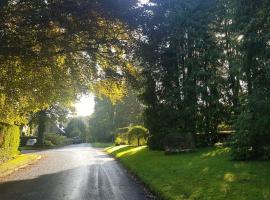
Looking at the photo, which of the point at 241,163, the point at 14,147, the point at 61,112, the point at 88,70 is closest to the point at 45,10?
the point at 88,70

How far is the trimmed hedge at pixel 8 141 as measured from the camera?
29797 millimetres

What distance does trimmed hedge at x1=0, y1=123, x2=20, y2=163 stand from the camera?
2980 cm

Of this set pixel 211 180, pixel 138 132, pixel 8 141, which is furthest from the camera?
pixel 138 132

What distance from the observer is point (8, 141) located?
32250 mm

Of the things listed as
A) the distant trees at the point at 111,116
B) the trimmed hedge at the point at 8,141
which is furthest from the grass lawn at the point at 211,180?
the distant trees at the point at 111,116

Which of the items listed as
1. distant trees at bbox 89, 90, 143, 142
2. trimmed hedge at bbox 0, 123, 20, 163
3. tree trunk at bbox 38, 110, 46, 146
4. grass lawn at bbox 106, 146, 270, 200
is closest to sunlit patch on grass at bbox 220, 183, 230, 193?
grass lawn at bbox 106, 146, 270, 200

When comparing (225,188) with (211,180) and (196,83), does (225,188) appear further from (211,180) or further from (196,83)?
(196,83)

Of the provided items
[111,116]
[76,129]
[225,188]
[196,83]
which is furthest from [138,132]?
[76,129]

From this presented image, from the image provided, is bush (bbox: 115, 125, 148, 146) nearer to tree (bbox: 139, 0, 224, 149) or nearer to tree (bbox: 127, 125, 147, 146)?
tree (bbox: 127, 125, 147, 146)

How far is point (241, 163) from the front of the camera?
816 inches

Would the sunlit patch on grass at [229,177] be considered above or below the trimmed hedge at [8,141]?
below

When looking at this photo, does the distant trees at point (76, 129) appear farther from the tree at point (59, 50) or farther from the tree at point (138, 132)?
the tree at point (59, 50)

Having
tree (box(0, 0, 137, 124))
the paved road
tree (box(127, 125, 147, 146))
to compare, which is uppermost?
tree (box(0, 0, 137, 124))

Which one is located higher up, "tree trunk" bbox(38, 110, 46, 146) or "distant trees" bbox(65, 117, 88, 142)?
"distant trees" bbox(65, 117, 88, 142)
